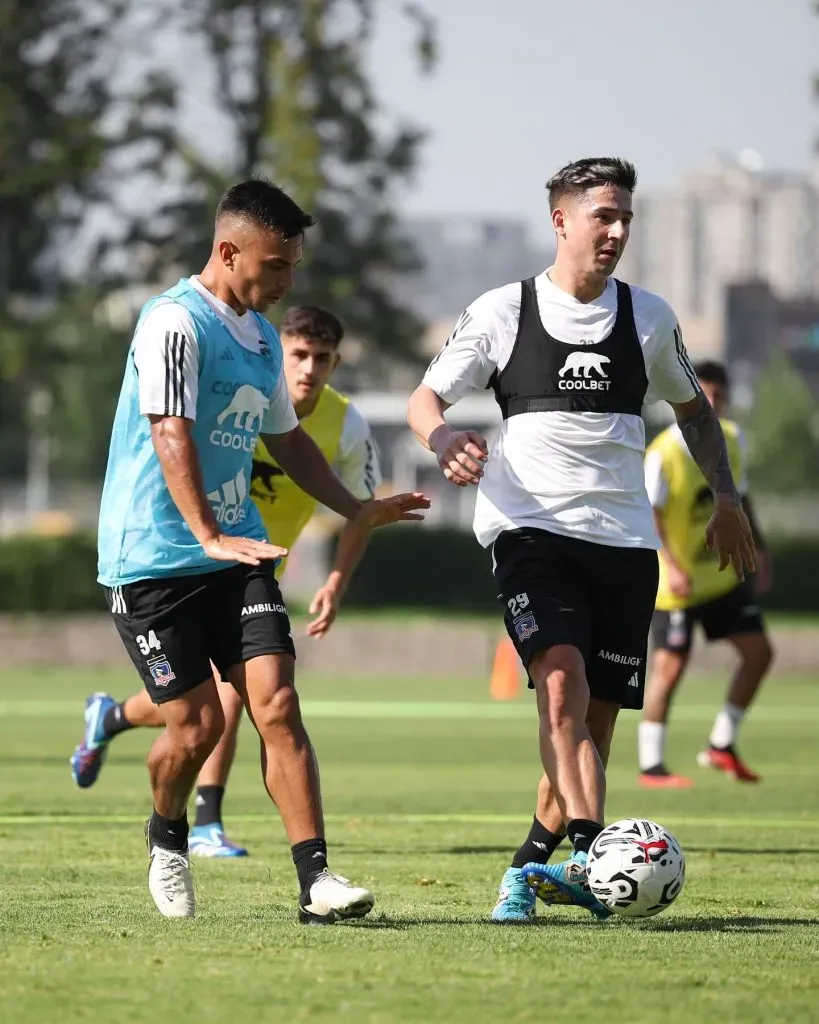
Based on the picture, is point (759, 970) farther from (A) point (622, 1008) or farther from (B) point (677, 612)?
(B) point (677, 612)

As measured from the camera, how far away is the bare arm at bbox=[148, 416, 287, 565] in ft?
18.9

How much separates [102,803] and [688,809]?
3.14 m

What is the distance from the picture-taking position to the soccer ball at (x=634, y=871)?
19.4ft

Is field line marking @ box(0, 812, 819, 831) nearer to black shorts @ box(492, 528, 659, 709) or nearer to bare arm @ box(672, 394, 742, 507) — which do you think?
bare arm @ box(672, 394, 742, 507)

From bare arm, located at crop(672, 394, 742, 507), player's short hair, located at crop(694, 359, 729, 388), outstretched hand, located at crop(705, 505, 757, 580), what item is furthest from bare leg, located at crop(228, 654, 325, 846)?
player's short hair, located at crop(694, 359, 729, 388)

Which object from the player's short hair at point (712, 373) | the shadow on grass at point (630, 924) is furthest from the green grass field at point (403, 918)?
the player's short hair at point (712, 373)

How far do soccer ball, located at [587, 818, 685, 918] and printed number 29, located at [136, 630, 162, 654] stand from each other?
1.47 metres

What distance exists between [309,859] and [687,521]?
710 cm

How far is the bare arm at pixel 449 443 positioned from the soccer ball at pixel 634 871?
3.86 ft

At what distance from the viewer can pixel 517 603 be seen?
21.2ft

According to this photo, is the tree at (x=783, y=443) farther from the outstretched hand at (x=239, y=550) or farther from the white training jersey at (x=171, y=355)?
the outstretched hand at (x=239, y=550)

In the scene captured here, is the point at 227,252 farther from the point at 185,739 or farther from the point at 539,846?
the point at 539,846

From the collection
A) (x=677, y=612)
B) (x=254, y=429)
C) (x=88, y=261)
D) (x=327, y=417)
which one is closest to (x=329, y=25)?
(x=88, y=261)

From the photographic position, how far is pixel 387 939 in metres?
5.57
